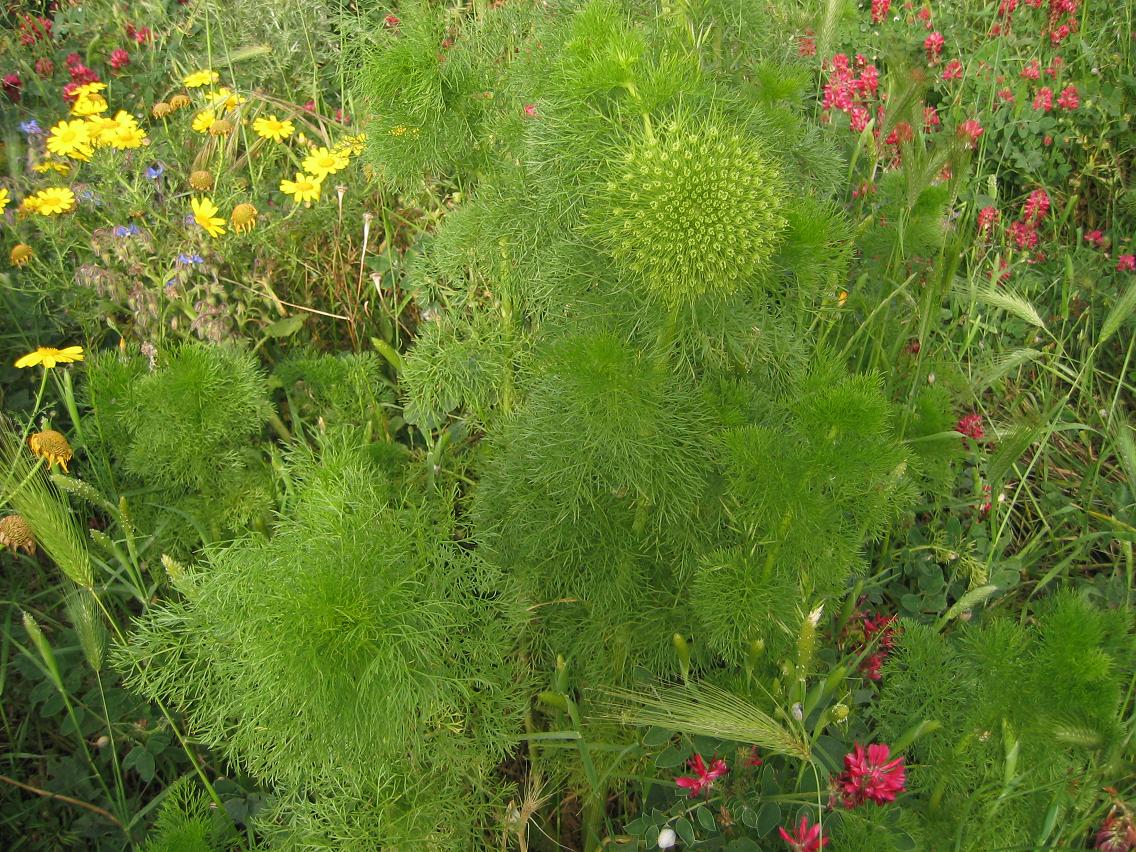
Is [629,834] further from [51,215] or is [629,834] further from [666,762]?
[51,215]

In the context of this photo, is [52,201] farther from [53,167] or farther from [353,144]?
[353,144]

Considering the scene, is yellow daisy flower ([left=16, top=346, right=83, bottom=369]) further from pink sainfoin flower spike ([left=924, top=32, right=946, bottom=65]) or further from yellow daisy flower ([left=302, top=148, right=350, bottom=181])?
pink sainfoin flower spike ([left=924, top=32, right=946, bottom=65])

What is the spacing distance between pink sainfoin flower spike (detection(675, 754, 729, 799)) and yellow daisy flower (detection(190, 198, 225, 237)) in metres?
1.69

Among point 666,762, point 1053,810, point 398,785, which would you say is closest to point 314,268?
point 398,785

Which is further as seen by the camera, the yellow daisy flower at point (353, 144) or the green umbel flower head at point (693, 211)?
the yellow daisy flower at point (353, 144)

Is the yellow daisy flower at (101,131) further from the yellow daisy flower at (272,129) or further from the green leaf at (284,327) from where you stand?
the green leaf at (284,327)

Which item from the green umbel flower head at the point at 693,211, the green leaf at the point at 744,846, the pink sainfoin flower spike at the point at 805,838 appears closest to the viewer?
the green umbel flower head at the point at 693,211

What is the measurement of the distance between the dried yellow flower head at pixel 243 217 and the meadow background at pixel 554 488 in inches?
0.4

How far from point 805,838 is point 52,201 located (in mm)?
2273

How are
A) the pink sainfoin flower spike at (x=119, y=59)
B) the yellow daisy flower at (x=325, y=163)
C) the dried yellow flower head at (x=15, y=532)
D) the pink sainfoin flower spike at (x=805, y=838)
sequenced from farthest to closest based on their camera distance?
the pink sainfoin flower spike at (x=119, y=59)
the yellow daisy flower at (x=325, y=163)
the dried yellow flower head at (x=15, y=532)
the pink sainfoin flower spike at (x=805, y=838)

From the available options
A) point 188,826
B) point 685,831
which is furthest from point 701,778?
point 188,826

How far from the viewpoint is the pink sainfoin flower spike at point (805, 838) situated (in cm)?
129

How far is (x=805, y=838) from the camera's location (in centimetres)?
131

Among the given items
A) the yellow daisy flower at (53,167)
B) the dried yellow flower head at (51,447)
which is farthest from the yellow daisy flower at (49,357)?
the yellow daisy flower at (53,167)
